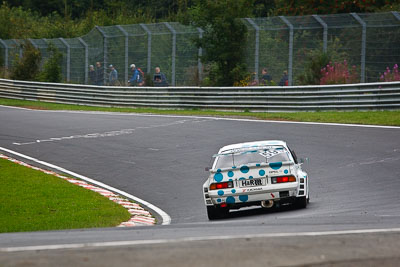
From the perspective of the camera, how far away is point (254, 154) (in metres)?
12.7

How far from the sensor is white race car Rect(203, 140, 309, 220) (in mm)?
12188

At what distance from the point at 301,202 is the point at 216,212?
151 centimetres

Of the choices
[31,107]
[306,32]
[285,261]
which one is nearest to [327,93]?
[306,32]

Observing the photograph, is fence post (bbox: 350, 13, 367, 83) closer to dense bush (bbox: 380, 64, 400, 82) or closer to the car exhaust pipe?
dense bush (bbox: 380, 64, 400, 82)

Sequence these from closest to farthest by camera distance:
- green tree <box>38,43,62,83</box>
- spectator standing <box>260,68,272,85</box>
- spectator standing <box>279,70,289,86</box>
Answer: spectator standing <box>279,70,289,86</box> → spectator standing <box>260,68,272,85</box> → green tree <box>38,43,62,83</box>

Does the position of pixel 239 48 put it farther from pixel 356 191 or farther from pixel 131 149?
pixel 356 191

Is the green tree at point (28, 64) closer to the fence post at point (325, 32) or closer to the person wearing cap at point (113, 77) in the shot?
the person wearing cap at point (113, 77)

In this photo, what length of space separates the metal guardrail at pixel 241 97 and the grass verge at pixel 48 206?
1176 centimetres

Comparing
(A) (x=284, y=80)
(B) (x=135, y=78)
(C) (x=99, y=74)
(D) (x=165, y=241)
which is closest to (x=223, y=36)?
(A) (x=284, y=80)

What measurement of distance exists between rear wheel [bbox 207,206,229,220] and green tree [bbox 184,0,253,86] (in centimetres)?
1882

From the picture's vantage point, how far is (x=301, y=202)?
1253 centimetres

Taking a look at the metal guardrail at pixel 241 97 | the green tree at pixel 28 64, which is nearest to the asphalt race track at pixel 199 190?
the metal guardrail at pixel 241 97

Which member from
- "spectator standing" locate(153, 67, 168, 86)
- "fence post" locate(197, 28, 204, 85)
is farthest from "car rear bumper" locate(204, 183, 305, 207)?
"spectator standing" locate(153, 67, 168, 86)

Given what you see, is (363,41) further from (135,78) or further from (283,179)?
(283,179)
